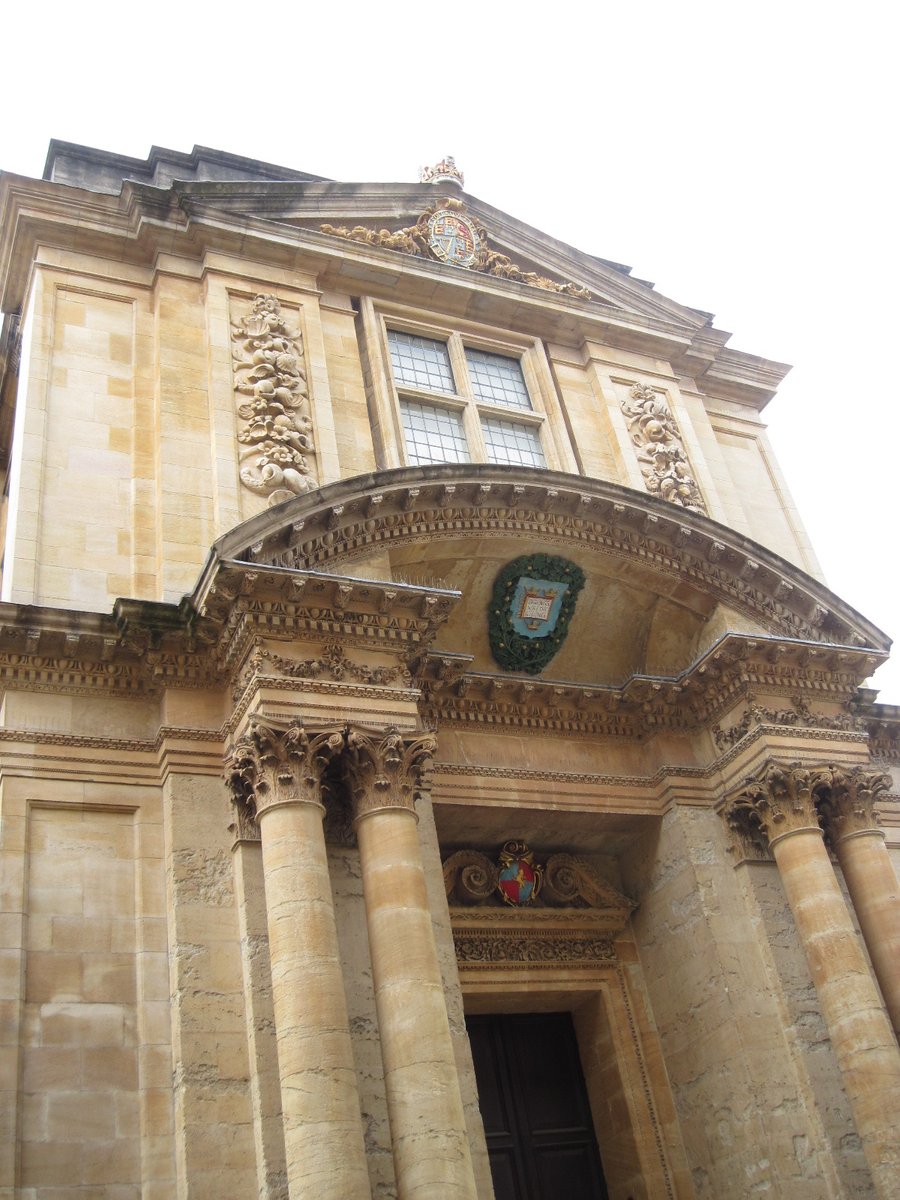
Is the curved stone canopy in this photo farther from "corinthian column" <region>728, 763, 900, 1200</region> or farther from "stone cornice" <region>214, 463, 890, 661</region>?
"corinthian column" <region>728, 763, 900, 1200</region>

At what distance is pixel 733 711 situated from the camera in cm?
1501

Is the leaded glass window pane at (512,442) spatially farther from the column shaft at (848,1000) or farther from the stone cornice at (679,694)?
A: the column shaft at (848,1000)

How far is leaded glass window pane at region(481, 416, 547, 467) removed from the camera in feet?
56.2

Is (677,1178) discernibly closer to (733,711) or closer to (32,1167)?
(733,711)

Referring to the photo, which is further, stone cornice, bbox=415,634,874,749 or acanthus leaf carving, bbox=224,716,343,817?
stone cornice, bbox=415,634,874,749

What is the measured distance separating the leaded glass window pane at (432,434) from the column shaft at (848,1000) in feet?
22.2

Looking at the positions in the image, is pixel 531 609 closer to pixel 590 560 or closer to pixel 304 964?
pixel 590 560

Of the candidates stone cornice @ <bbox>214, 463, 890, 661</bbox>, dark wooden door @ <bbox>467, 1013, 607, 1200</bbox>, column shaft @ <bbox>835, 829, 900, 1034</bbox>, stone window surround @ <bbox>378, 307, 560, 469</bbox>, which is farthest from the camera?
stone window surround @ <bbox>378, 307, 560, 469</bbox>

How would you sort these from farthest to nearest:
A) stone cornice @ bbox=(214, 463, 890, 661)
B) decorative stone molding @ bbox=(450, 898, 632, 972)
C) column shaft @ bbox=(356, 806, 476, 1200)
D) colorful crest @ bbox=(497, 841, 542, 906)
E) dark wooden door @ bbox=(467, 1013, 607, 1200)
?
colorful crest @ bbox=(497, 841, 542, 906), decorative stone molding @ bbox=(450, 898, 632, 972), dark wooden door @ bbox=(467, 1013, 607, 1200), stone cornice @ bbox=(214, 463, 890, 661), column shaft @ bbox=(356, 806, 476, 1200)

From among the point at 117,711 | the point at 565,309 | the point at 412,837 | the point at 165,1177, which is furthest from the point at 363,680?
the point at 565,309

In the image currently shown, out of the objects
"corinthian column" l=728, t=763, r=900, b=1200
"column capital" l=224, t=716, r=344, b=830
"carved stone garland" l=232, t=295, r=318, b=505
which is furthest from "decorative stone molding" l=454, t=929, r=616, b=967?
"carved stone garland" l=232, t=295, r=318, b=505

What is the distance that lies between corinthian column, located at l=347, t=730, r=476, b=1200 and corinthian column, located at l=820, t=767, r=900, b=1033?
18.3 ft

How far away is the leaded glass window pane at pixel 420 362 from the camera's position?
17.2 metres

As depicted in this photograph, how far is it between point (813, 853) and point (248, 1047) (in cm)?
690
